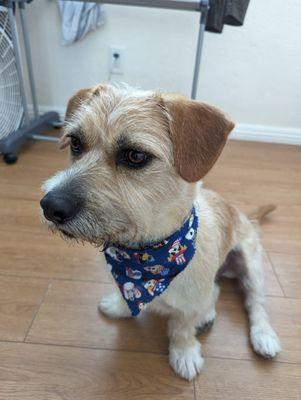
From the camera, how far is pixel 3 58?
239 cm

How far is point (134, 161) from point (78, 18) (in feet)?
7.16

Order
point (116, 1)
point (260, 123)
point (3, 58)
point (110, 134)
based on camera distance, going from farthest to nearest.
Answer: point (260, 123) < point (3, 58) < point (116, 1) < point (110, 134)

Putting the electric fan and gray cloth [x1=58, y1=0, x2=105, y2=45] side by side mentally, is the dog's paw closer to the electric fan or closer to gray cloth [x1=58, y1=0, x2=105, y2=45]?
the electric fan

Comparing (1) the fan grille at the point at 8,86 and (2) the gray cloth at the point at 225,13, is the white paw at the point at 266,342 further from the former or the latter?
(1) the fan grille at the point at 8,86

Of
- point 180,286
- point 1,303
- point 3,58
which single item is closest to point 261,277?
point 180,286

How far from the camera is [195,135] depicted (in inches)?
35.6

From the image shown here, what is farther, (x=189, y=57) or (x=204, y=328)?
(x=189, y=57)

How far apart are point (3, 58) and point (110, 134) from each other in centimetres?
196

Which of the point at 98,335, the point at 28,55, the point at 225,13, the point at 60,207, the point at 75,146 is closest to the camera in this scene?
the point at 60,207

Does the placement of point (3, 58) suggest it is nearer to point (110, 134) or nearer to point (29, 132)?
point (29, 132)

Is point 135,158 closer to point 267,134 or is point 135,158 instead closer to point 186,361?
point 186,361

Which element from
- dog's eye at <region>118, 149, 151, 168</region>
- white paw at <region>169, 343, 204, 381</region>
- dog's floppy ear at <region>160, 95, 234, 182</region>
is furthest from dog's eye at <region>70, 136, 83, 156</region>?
white paw at <region>169, 343, 204, 381</region>

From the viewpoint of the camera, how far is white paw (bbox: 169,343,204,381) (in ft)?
3.88

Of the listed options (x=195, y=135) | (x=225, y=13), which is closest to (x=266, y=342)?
(x=195, y=135)
